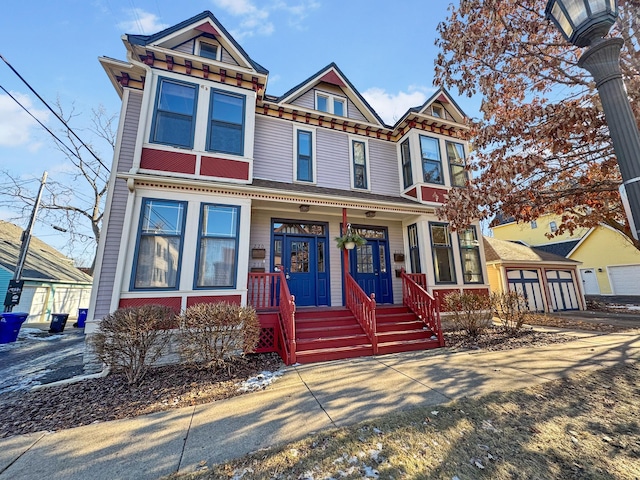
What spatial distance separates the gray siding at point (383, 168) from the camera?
965cm

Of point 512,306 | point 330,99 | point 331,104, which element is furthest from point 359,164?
point 512,306

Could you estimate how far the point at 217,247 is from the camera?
649cm

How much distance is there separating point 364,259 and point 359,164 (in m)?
3.34

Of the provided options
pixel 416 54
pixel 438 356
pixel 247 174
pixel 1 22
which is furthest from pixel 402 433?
pixel 1 22

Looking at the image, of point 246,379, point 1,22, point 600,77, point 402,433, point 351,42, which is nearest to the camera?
point 600,77

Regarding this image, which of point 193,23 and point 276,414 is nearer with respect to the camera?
point 276,414

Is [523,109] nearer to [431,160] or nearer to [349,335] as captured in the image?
[431,160]

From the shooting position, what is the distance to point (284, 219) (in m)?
8.30

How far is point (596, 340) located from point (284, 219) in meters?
8.55

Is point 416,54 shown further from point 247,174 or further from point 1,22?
point 1,22

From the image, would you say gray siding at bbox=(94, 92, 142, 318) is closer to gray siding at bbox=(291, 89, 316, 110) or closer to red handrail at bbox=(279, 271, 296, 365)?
red handrail at bbox=(279, 271, 296, 365)

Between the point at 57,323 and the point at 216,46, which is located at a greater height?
the point at 216,46

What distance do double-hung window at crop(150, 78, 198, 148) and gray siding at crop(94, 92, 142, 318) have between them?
29.6 inches

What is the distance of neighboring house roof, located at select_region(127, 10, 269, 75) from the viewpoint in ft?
21.7
